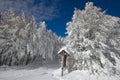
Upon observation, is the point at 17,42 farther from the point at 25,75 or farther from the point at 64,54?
the point at 64,54

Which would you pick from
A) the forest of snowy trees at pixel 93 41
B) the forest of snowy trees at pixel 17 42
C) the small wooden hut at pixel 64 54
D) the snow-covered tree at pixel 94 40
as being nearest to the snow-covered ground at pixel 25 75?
the small wooden hut at pixel 64 54

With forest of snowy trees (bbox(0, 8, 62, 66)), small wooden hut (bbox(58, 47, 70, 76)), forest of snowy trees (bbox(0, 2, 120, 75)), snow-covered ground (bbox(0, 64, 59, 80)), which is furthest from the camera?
forest of snowy trees (bbox(0, 8, 62, 66))

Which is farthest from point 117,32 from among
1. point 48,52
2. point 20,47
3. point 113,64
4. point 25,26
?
→ point 48,52

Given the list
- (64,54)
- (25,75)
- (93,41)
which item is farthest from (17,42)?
(93,41)

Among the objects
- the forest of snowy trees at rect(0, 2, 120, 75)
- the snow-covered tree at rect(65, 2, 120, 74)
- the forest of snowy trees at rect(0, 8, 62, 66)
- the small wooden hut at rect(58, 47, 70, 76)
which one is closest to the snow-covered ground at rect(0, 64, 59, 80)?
the small wooden hut at rect(58, 47, 70, 76)

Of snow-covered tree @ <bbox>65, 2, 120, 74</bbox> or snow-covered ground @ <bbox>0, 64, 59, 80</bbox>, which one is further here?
snow-covered tree @ <bbox>65, 2, 120, 74</bbox>

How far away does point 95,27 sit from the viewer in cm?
1873

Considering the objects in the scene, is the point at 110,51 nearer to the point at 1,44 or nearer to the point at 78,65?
the point at 78,65

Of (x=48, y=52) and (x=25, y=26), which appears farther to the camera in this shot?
(x=48, y=52)

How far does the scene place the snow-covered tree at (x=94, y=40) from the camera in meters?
17.1

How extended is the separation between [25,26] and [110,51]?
2131 cm

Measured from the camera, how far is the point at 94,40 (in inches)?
704

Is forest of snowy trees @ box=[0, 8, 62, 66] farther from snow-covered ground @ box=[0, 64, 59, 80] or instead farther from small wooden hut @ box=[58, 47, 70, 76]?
small wooden hut @ box=[58, 47, 70, 76]

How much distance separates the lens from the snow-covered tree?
675 inches
